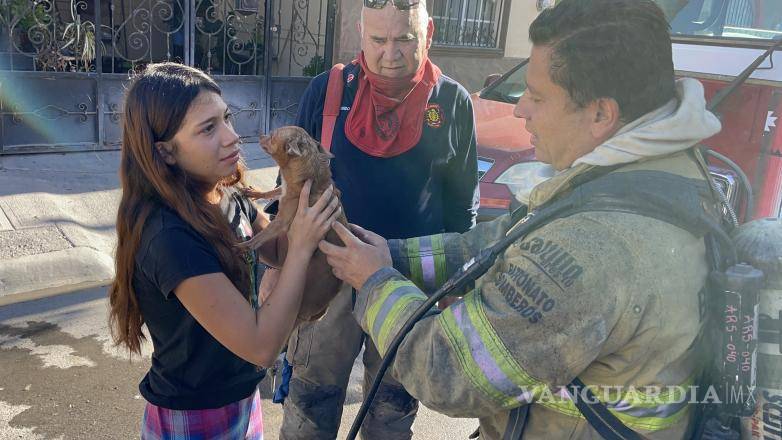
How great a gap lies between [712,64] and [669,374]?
3.83 metres

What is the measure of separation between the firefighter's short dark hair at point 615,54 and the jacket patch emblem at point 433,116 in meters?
1.38

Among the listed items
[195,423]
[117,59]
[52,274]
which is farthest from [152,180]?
[117,59]

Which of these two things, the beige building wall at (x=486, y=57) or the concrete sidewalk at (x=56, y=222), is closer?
the concrete sidewalk at (x=56, y=222)

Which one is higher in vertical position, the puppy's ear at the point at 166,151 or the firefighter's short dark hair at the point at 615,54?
the firefighter's short dark hair at the point at 615,54

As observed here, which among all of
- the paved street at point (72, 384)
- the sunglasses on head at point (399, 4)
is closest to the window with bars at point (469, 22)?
the paved street at point (72, 384)

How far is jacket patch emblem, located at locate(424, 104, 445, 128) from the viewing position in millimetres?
2945

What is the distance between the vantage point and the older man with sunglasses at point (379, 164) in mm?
2857

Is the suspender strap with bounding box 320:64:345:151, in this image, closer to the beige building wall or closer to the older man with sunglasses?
the older man with sunglasses

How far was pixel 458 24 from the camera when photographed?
426 inches

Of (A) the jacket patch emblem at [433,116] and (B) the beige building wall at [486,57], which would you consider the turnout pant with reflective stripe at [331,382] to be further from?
(B) the beige building wall at [486,57]

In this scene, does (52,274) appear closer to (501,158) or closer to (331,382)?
(331,382)

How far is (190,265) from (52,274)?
3890mm

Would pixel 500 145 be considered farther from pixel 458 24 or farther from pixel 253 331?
pixel 458 24

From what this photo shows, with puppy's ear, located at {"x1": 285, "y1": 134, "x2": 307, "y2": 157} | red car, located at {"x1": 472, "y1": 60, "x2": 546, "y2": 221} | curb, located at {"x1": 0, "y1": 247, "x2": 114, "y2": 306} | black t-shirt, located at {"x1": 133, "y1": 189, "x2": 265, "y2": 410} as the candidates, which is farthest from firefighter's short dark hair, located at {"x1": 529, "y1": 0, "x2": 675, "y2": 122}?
curb, located at {"x1": 0, "y1": 247, "x2": 114, "y2": 306}
